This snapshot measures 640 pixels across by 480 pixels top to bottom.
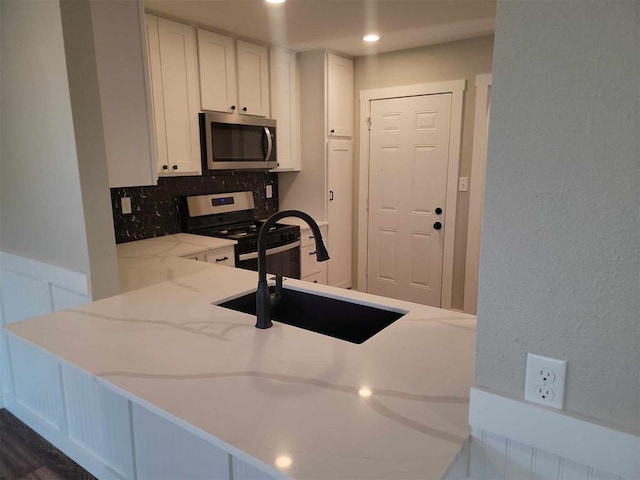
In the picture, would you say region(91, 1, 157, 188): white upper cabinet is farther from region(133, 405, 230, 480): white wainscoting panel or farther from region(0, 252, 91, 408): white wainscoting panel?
region(133, 405, 230, 480): white wainscoting panel

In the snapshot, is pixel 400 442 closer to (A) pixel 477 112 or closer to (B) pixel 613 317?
(B) pixel 613 317

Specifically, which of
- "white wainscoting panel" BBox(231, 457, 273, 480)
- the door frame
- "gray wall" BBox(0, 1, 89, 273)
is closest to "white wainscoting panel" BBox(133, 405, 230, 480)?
"white wainscoting panel" BBox(231, 457, 273, 480)

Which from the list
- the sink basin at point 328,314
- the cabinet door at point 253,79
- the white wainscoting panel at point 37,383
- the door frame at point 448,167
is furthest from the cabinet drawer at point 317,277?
the white wainscoting panel at point 37,383

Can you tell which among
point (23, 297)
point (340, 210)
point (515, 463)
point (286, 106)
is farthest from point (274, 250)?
point (515, 463)

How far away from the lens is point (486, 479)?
96 centimetres

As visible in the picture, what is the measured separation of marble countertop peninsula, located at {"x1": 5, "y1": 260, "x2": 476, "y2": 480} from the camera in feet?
2.84

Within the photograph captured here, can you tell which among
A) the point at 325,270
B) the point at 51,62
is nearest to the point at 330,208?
the point at 325,270

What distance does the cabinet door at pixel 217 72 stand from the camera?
3.17m

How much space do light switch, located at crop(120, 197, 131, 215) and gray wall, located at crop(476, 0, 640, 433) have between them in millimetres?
2828

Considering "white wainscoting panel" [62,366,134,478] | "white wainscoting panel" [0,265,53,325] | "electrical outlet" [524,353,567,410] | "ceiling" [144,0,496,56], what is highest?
"ceiling" [144,0,496,56]

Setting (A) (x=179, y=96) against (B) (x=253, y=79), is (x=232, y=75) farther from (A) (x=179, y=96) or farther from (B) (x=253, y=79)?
(A) (x=179, y=96)

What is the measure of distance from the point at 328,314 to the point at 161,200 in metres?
2.07

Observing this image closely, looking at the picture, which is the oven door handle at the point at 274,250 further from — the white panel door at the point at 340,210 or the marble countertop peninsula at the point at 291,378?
the marble countertop peninsula at the point at 291,378

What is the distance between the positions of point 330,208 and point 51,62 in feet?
8.73
